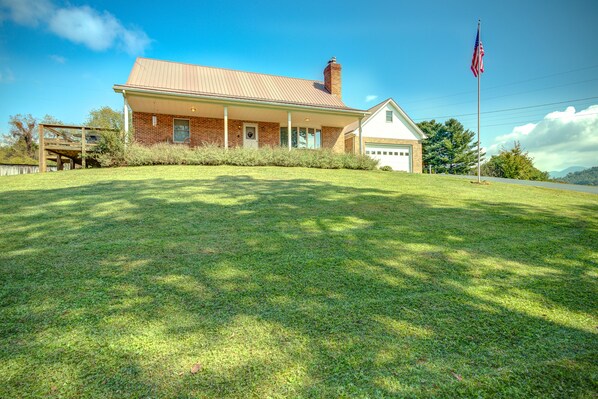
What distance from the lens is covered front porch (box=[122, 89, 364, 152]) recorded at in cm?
1489

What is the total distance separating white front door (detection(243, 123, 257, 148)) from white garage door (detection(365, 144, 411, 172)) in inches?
345

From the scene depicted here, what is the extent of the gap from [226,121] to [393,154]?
14.1 meters

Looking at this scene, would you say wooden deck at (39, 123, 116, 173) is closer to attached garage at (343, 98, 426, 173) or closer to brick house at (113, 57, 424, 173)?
brick house at (113, 57, 424, 173)

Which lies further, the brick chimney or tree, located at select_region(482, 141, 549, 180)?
tree, located at select_region(482, 141, 549, 180)

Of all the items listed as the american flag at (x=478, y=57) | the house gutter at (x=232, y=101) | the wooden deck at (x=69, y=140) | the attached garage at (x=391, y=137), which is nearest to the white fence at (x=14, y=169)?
the wooden deck at (x=69, y=140)

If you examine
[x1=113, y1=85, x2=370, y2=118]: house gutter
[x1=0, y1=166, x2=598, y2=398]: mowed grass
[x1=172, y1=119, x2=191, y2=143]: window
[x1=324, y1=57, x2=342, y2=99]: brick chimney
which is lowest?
[x1=0, y1=166, x2=598, y2=398]: mowed grass

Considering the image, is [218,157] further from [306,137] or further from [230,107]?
[306,137]

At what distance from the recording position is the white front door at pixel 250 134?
60.5 ft

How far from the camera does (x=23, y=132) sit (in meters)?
43.4

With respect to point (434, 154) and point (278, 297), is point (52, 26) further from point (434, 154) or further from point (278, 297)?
point (434, 154)

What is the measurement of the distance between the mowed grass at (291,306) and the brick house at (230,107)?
10.8m

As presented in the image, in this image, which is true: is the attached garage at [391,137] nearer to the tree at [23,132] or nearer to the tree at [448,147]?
the tree at [448,147]

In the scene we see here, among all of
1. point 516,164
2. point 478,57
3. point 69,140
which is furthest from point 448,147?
point 69,140

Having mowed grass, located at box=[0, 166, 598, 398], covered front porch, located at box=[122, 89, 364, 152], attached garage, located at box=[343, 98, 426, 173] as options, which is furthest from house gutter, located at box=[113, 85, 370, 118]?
mowed grass, located at box=[0, 166, 598, 398]
